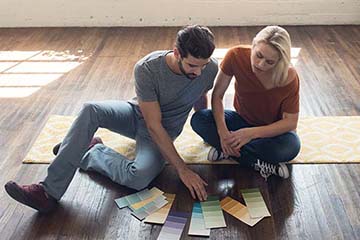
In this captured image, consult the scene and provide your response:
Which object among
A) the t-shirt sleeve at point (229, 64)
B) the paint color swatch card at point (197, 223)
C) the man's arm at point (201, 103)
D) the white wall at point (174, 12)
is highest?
the t-shirt sleeve at point (229, 64)

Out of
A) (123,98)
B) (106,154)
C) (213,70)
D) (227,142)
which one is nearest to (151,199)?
(106,154)

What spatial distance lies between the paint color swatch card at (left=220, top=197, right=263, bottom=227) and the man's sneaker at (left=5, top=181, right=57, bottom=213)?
0.75 meters

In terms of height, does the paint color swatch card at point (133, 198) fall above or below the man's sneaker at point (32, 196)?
below

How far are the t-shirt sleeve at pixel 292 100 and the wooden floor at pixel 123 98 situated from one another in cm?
34

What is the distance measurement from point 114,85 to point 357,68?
1.67 metres

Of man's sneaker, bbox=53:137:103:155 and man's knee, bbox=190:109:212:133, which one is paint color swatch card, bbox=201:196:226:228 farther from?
man's sneaker, bbox=53:137:103:155

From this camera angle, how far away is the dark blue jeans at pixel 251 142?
2264 mm

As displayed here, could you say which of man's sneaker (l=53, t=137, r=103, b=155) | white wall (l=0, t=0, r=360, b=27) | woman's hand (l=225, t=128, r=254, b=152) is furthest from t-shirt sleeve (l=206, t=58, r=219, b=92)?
white wall (l=0, t=0, r=360, b=27)

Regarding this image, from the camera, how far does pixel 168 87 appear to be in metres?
2.14

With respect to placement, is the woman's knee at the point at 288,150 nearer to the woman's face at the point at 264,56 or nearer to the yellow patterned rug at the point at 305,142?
the yellow patterned rug at the point at 305,142

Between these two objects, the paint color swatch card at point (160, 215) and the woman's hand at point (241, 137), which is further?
the woman's hand at point (241, 137)

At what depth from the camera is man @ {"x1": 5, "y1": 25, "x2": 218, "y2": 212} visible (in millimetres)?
2045

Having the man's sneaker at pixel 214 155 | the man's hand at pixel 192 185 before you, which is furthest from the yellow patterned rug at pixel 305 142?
the man's hand at pixel 192 185

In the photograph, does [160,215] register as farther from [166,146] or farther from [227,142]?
[227,142]
